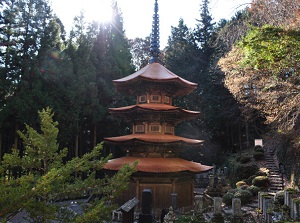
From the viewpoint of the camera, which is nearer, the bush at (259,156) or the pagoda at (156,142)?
the pagoda at (156,142)

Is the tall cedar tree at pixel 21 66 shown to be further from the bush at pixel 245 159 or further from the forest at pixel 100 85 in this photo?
the bush at pixel 245 159

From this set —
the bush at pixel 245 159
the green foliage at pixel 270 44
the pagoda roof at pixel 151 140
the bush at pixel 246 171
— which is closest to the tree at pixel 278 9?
the green foliage at pixel 270 44

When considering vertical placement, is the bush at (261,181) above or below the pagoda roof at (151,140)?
below

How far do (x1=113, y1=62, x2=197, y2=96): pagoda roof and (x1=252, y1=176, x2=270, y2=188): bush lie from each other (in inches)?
321

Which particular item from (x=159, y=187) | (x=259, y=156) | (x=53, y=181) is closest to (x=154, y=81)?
(x=159, y=187)

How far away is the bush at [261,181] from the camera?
19.3 meters

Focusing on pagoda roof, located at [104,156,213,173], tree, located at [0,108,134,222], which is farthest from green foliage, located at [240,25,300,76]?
pagoda roof, located at [104,156,213,173]

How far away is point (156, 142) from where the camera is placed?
578 inches

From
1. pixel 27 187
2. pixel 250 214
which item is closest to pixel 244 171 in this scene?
pixel 250 214

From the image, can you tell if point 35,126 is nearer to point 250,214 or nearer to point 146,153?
point 146,153

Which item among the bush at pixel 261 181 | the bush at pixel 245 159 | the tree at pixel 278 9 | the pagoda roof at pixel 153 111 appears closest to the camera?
the tree at pixel 278 9

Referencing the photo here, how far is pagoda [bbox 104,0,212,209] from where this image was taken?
14414 millimetres

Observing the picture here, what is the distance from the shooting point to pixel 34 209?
525cm

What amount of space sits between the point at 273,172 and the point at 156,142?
12.0 m
